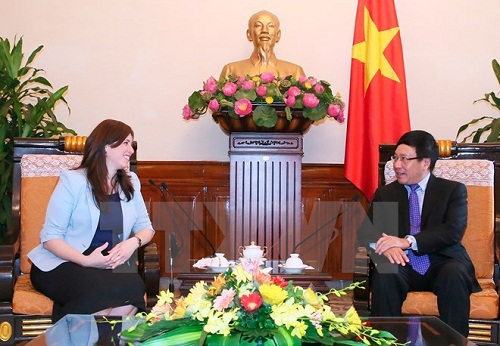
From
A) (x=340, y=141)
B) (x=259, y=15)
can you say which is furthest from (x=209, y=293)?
(x=340, y=141)

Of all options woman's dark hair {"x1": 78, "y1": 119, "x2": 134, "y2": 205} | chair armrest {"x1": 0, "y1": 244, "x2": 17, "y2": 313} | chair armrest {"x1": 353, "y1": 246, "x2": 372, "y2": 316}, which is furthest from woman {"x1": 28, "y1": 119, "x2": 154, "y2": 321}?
chair armrest {"x1": 353, "y1": 246, "x2": 372, "y2": 316}

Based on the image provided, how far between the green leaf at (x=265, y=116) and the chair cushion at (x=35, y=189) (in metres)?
1.08

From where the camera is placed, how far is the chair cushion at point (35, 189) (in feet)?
11.9

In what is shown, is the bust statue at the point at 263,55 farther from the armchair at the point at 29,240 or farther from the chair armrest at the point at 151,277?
the chair armrest at the point at 151,277

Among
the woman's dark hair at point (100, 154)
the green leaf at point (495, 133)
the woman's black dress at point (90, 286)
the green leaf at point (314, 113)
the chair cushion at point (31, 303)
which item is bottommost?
the chair cushion at point (31, 303)

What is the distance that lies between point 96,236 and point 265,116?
4.60 ft

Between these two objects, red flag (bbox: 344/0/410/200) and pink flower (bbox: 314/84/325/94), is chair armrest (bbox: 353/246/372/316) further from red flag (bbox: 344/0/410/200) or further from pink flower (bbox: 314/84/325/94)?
red flag (bbox: 344/0/410/200)

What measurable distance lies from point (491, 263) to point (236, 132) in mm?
1654

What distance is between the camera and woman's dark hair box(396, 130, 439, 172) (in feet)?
11.9

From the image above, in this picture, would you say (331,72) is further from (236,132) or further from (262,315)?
(262,315)

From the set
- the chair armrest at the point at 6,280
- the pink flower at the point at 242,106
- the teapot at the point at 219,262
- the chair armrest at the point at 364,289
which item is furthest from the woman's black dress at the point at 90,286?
the pink flower at the point at 242,106

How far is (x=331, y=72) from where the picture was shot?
5520mm

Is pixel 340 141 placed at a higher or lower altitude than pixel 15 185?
higher

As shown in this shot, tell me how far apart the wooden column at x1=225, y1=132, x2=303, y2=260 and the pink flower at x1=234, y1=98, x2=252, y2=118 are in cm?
31
